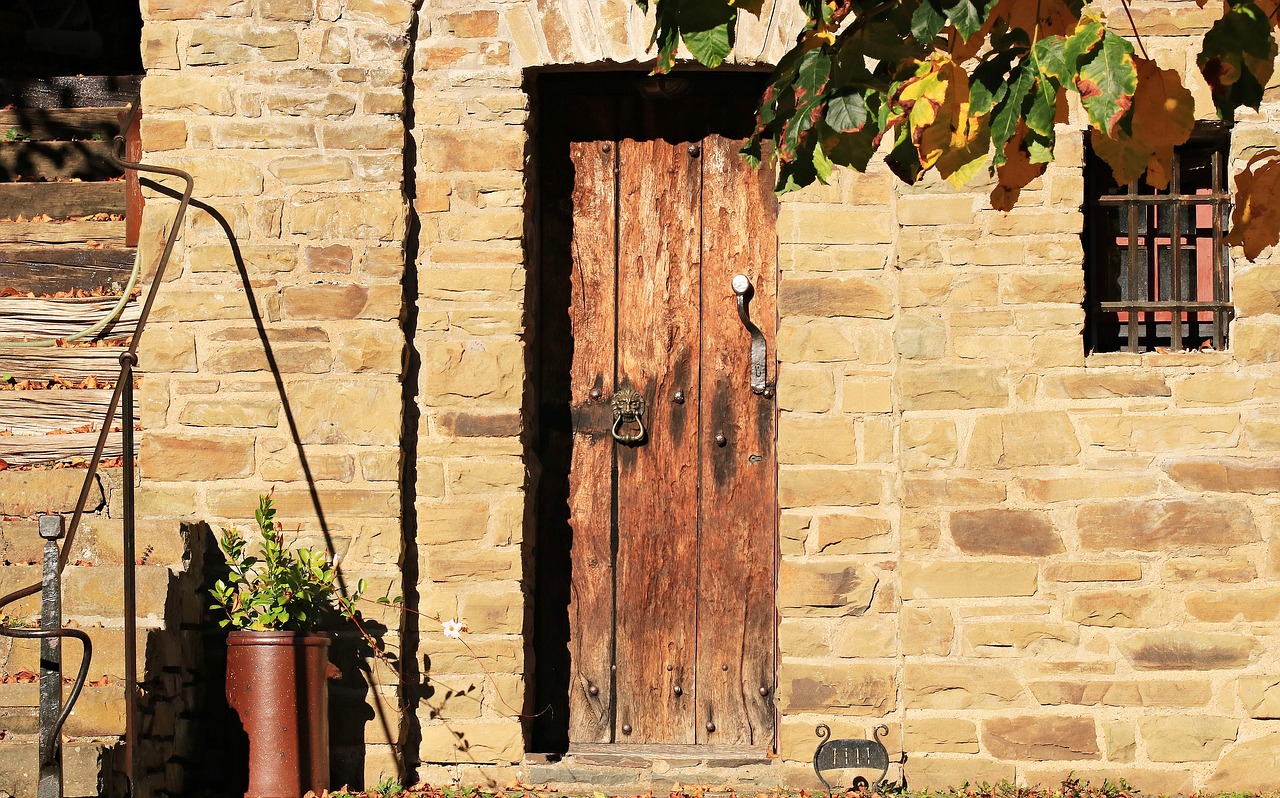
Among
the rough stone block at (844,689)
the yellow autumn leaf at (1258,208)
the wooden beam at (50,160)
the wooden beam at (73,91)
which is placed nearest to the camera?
the yellow autumn leaf at (1258,208)

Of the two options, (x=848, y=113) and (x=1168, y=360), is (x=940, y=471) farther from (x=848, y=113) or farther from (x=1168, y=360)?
(x=848, y=113)

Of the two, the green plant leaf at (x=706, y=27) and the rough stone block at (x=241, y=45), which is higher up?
the rough stone block at (x=241, y=45)

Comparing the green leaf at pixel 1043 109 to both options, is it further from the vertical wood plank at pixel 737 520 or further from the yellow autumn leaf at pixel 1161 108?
the vertical wood plank at pixel 737 520

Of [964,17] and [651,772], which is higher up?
[964,17]

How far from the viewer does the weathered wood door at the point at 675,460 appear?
17.4 ft

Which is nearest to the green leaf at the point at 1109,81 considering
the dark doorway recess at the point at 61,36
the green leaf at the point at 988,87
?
the green leaf at the point at 988,87

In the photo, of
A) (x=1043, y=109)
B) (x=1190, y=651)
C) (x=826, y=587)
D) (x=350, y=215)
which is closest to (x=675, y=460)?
(x=826, y=587)

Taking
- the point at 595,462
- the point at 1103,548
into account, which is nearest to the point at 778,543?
the point at 595,462

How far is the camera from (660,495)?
532cm

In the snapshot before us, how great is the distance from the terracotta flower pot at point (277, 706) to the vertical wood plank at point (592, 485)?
1.12 meters

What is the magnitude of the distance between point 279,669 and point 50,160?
2.99 m

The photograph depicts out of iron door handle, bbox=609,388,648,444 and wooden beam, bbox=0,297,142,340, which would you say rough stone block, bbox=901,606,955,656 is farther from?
wooden beam, bbox=0,297,142,340

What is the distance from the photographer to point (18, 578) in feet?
15.5

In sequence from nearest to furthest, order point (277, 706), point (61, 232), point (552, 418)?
1. point (277, 706)
2. point (552, 418)
3. point (61, 232)
